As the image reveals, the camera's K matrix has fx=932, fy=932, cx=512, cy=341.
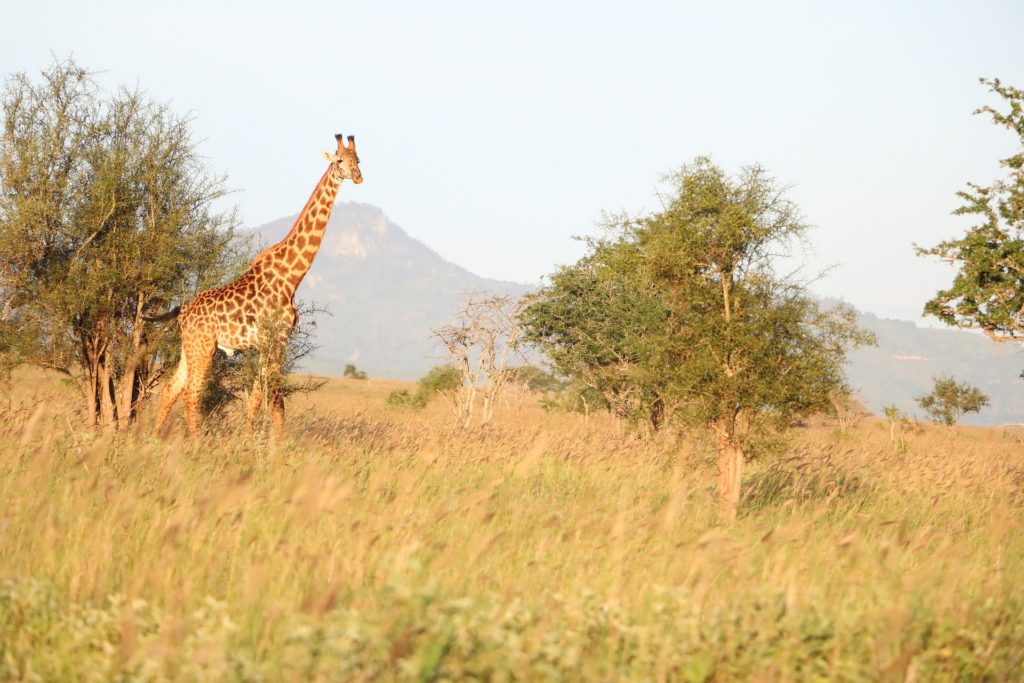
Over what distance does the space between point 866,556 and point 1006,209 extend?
13.9m

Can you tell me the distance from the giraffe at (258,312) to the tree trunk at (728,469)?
6042 millimetres

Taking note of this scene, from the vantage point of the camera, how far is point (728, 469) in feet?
37.0

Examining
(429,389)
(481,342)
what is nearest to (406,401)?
(429,389)

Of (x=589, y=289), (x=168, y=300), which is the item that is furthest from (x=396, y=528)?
(x=589, y=289)

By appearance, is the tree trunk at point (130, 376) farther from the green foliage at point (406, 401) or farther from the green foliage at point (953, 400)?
the green foliage at point (953, 400)

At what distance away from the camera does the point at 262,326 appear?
1306cm

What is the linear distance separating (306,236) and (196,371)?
2767 mm

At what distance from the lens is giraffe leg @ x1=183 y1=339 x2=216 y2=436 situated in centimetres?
1377

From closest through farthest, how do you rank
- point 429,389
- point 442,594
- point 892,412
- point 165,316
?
point 442,594 → point 165,316 → point 892,412 → point 429,389

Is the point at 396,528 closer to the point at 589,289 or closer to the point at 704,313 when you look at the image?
the point at 704,313

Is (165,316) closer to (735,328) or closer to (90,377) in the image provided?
(90,377)

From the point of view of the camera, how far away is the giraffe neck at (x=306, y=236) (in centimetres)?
1461

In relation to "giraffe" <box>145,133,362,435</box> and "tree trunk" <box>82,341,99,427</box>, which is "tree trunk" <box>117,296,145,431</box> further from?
"giraffe" <box>145,133,362,435</box>

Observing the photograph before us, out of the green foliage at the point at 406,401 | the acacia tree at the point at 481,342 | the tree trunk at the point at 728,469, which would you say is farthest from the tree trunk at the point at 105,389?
the green foliage at the point at 406,401
